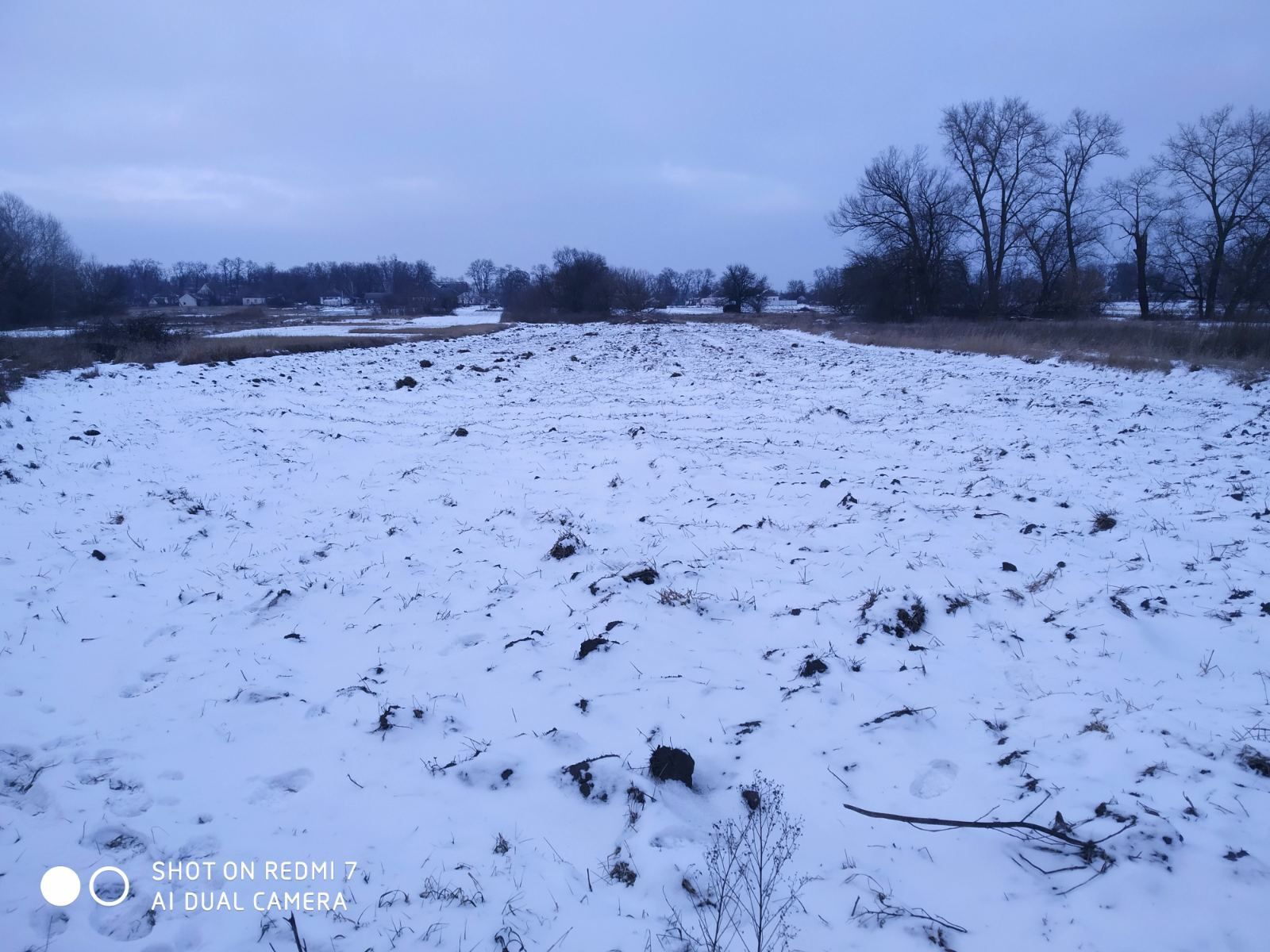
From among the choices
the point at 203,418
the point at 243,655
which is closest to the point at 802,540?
the point at 243,655

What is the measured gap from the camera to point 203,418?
472 inches

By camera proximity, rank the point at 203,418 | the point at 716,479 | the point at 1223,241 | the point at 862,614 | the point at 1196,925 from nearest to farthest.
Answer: the point at 1196,925
the point at 862,614
the point at 716,479
the point at 203,418
the point at 1223,241

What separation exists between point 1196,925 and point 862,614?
8.84ft

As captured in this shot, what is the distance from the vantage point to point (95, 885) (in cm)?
288

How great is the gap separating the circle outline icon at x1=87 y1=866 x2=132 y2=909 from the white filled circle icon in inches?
1.8

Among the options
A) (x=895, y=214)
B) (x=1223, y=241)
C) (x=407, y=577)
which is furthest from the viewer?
(x=895, y=214)

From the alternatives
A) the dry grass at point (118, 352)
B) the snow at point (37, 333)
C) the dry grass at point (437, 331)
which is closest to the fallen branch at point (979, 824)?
the dry grass at point (118, 352)

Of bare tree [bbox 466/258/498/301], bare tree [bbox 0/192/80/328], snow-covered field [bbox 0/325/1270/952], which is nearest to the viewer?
snow-covered field [bbox 0/325/1270/952]

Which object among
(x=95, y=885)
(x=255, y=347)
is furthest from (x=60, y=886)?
(x=255, y=347)

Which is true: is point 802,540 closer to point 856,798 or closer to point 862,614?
point 862,614

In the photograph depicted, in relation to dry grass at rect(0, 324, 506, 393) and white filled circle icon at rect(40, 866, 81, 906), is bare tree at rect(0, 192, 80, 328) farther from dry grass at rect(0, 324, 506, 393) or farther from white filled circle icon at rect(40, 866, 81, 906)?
white filled circle icon at rect(40, 866, 81, 906)

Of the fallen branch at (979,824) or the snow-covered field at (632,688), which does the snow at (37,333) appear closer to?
the snow-covered field at (632,688)

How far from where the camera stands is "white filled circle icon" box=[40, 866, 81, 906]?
9.18 feet

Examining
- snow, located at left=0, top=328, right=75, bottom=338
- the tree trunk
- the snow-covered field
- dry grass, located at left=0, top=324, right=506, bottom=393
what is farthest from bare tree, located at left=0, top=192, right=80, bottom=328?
the tree trunk
